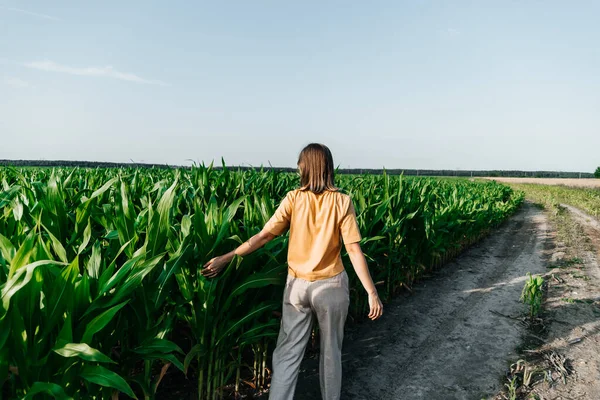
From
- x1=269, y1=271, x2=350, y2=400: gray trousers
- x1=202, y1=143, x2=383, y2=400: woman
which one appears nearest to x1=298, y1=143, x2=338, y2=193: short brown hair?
x1=202, y1=143, x2=383, y2=400: woman

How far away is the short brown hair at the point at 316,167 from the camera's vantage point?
2717mm

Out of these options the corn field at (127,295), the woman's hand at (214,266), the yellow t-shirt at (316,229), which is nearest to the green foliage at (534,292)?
the corn field at (127,295)

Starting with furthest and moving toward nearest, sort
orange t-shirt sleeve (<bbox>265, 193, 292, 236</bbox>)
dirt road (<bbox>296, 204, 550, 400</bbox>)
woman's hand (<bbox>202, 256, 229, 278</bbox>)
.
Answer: dirt road (<bbox>296, 204, 550, 400</bbox>) < orange t-shirt sleeve (<bbox>265, 193, 292, 236</bbox>) < woman's hand (<bbox>202, 256, 229, 278</bbox>)

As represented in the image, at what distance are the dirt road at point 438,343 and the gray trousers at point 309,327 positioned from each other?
68 centimetres

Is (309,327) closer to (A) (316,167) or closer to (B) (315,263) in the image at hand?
(B) (315,263)

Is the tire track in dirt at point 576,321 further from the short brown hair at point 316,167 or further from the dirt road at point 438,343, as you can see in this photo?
the short brown hair at point 316,167

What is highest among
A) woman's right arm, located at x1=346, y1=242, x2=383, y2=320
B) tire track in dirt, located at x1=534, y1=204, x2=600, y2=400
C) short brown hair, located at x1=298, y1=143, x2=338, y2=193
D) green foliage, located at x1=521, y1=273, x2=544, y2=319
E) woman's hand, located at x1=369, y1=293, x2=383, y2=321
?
short brown hair, located at x1=298, y1=143, x2=338, y2=193

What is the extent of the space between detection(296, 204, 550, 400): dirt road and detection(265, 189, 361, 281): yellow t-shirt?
1355 mm

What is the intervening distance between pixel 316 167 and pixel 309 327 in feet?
3.69

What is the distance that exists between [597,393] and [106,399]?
4060 mm

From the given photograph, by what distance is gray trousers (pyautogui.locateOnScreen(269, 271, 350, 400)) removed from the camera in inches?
109

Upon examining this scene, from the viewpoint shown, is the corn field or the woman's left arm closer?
the corn field

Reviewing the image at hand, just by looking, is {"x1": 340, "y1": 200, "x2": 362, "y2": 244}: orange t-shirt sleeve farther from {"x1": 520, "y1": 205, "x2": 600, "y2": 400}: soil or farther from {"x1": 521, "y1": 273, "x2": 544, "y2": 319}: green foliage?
{"x1": 521, "y1": 273, "x2": 544, "y2": 319}: green foliage

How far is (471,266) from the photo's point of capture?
329 inches
